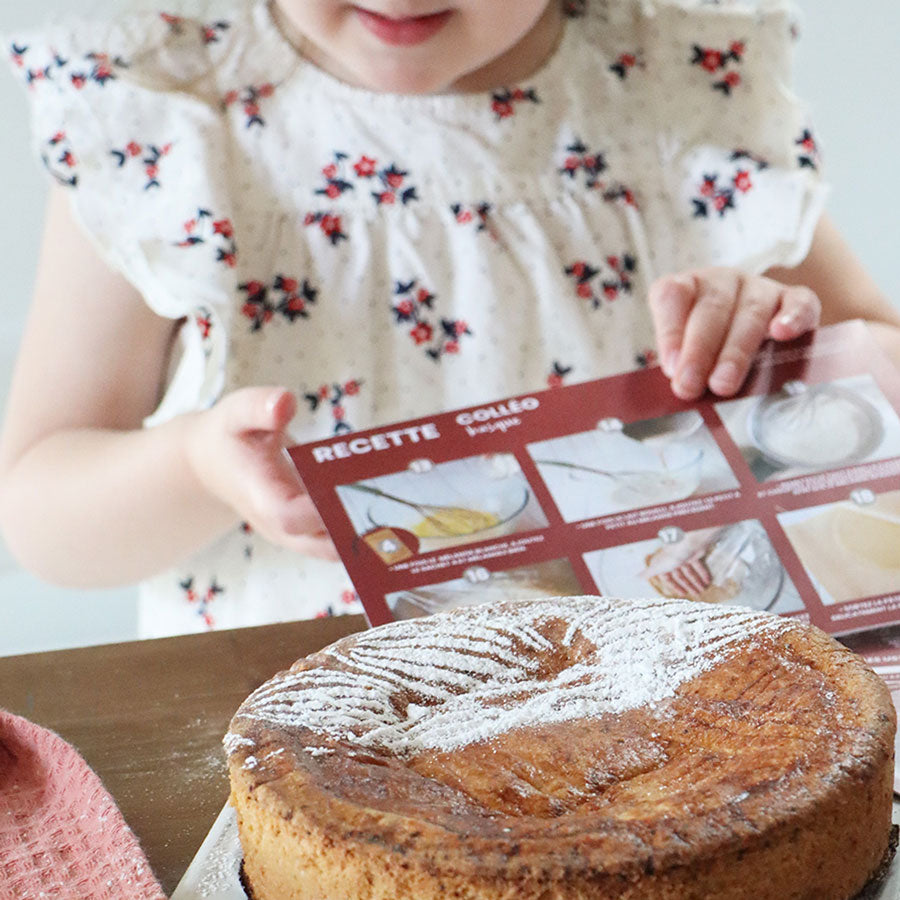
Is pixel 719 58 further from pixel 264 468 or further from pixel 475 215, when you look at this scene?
pixel 264 468

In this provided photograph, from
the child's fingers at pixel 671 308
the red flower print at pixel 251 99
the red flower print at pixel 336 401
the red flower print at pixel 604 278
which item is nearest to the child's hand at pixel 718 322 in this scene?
the child's fingers at pixel 671 308

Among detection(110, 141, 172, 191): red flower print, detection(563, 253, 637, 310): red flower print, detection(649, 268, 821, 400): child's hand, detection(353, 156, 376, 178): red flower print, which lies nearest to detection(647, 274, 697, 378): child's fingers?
detection(649, 268, 821, 400): child's hand

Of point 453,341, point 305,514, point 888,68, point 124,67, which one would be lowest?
point 888,68

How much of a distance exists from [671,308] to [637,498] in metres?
0.23

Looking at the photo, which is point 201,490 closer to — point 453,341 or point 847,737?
point 453,341

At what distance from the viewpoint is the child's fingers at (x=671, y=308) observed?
2.91 ft

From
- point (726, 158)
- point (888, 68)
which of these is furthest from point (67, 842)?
point (888, 68)

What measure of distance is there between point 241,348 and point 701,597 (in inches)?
22.0

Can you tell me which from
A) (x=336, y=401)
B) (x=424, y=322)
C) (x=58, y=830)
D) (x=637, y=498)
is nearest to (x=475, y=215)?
(x=424, y=322)

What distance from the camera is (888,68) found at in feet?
6.40

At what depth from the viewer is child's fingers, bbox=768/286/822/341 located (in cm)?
86

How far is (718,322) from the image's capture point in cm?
88

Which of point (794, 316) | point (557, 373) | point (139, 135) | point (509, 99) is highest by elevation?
point (139, 135)

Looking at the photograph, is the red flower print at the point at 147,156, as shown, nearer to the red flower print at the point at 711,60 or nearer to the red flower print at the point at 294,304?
the red flower print at the point at 294,304
